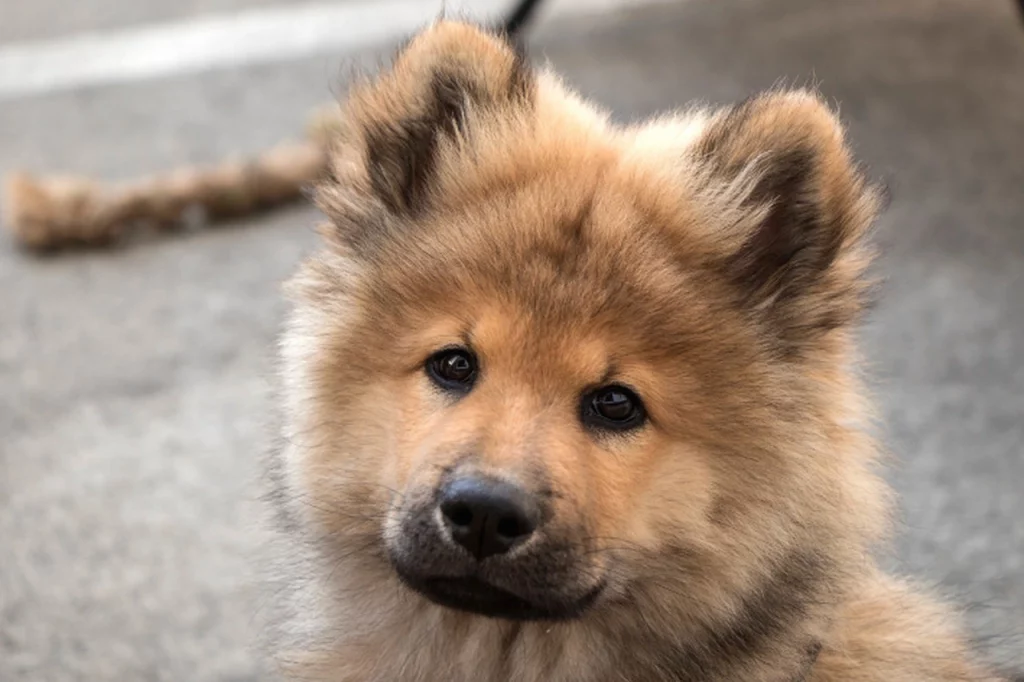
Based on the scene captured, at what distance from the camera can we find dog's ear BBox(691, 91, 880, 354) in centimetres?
140

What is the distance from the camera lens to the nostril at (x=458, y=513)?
127 centimetres

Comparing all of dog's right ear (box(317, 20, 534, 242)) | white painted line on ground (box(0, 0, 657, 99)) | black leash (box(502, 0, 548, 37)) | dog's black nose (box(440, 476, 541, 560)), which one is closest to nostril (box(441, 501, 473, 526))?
dog's black nose (box(440, 476, 541, 560))

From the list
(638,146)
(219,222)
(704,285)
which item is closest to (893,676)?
(704,285)

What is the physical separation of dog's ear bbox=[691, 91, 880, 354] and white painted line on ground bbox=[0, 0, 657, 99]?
302 centimetres

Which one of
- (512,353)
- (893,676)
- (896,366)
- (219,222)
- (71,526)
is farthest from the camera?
(219,222)

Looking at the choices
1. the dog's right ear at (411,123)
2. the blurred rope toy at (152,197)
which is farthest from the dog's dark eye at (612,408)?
the blurred rope toy at (152,197)

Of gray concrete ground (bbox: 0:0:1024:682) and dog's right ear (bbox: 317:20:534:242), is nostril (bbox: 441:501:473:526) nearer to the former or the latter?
dog's right ear (bbox: 317:20:534:242)

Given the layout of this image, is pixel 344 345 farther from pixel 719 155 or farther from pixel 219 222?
pixel 219 222

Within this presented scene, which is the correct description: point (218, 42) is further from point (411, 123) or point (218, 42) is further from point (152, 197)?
point (411, 123)

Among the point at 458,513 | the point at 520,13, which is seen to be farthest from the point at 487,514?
the point at 520,13

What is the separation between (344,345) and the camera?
152 centimetres

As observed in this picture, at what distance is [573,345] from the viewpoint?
1389 millimetres

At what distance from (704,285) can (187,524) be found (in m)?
1.53

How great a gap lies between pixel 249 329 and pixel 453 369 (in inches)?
71.9
